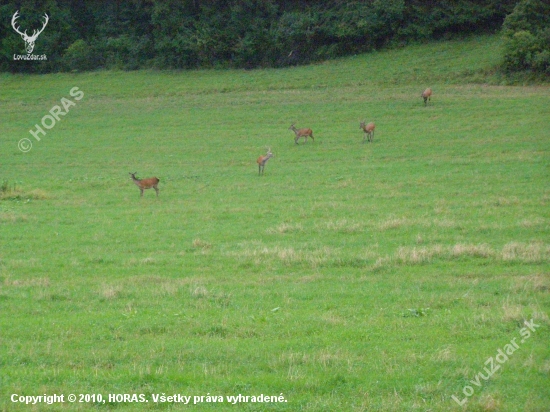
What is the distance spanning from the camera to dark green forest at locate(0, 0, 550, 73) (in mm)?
56875

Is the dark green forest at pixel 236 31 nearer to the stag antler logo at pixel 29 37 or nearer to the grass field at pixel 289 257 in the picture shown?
the stag antler logo at pixel 29 37

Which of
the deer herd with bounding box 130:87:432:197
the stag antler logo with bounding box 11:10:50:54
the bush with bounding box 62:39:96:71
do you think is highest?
the stag antler logo with bounding box 11:10:50:54

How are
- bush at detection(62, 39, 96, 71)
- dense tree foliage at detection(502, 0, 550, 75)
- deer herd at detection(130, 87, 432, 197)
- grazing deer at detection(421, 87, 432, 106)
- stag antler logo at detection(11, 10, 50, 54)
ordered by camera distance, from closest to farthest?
deer herd at detection(130, 87, 432, 197), grazing deer at detection(421, 87, 432, 106), dense tree foliage at detection(502, 0, 550, 75), bush at detection(62, 39, 96, 71), stag antler logo at detection(11, 10, 50, 54)

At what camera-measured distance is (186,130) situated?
3838cm

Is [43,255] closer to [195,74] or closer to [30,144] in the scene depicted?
[30,144]

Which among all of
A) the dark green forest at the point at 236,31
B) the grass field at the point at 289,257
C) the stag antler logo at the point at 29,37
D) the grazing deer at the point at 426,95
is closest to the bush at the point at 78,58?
the dark green forest at the point at 236,31

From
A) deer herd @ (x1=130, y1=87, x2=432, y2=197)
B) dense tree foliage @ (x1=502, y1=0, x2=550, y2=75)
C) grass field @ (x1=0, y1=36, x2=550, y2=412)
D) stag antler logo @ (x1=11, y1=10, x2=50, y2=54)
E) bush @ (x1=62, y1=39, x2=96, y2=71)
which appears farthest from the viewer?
stag antler logo @ (x1=11, y1=10, x2=50, y2=54)

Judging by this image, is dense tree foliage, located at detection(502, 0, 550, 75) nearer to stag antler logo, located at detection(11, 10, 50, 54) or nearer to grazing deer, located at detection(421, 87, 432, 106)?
grazing deer, located at detection(421, 87, 432, 106)

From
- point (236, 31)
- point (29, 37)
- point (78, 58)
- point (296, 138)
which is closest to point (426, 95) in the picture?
point (296, 138)

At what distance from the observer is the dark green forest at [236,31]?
187 feet

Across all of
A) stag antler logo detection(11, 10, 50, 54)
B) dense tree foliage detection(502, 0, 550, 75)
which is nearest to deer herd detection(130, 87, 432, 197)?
dense tree foliage detection(502, 0, 550, 75)

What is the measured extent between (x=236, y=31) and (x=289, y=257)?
49066 millimetres

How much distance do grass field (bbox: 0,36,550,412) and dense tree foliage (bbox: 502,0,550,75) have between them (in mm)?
2865

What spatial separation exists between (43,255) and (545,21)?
39.4m
